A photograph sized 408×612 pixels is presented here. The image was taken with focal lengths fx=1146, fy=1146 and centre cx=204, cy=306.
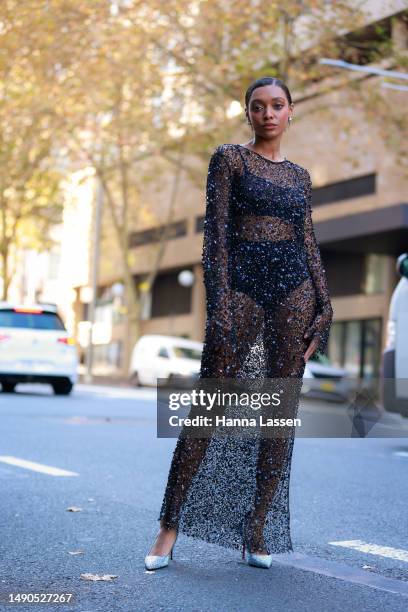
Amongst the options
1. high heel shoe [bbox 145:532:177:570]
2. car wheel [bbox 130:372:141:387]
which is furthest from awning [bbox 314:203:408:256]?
high heel shoe [bbox 145:532:177:570]

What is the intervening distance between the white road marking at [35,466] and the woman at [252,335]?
128 inches

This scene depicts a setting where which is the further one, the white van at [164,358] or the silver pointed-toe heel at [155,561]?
the white van at [164,358]

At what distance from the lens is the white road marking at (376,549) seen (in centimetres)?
499

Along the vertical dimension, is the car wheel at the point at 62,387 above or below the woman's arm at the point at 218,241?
below

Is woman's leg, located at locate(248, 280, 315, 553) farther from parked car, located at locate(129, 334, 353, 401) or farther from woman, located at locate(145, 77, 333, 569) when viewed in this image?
parked car, located at locate(129, 334, 353, 401)

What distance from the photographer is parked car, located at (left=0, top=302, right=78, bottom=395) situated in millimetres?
20281

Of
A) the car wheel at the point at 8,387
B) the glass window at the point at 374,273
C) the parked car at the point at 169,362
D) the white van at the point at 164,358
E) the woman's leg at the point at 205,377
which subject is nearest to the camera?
the woman's leg at the point at 205,377

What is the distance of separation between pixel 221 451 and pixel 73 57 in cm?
2469

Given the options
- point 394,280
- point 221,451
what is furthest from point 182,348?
point 221,451

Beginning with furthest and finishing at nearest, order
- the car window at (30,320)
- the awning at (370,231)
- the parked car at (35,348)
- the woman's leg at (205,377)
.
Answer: the awning at (370,231), the car window at (30,320), the parked car at (35,348), the woman's leg at (205,377)

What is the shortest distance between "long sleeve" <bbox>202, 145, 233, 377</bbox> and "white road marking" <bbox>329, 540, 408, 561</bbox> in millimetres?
1263

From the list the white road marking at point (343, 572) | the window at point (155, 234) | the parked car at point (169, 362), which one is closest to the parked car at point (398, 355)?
the white road marking at point (343, 572)

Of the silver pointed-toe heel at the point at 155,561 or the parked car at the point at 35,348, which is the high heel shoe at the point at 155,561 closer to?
the silver pointed-toe heel at the point at 155,561

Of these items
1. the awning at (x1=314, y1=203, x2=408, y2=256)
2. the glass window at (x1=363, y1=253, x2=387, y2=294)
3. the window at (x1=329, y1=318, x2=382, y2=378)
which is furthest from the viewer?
the window at (x1=329, y1=318, x2=382, y2=378)
